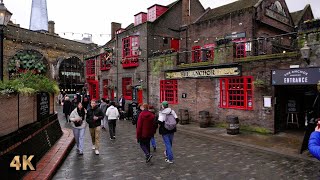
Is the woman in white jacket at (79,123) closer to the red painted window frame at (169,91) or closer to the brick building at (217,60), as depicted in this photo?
the brick building at (217,60)

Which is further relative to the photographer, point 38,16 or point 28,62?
point 38,16

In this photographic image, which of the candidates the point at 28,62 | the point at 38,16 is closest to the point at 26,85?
the point at 28,62

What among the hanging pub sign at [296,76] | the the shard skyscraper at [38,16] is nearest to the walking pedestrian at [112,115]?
the hanging pub sign at [296,76]

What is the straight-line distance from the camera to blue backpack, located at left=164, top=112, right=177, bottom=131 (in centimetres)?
752

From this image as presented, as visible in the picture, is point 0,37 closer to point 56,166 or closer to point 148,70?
point 56,166

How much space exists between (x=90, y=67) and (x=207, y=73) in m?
16.7

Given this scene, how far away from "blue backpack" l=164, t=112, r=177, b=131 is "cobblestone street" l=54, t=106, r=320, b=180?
3.49 feet

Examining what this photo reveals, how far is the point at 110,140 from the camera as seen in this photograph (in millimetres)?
10945

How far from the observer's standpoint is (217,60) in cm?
1430

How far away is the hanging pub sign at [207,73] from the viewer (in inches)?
527

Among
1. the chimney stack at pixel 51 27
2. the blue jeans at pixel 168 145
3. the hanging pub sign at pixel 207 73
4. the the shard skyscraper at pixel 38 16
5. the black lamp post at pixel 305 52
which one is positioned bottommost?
the blue jeans at pixel 168 145

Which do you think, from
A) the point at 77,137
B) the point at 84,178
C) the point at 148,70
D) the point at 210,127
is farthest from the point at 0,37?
the point at 148,70

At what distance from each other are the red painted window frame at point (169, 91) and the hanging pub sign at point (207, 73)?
1.55 ft

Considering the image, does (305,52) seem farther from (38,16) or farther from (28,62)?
(38,16)
